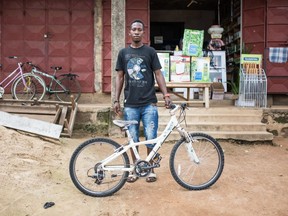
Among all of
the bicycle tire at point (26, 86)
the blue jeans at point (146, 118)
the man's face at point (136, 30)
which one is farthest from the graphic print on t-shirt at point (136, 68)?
the bicycle tire at point (26, 86)

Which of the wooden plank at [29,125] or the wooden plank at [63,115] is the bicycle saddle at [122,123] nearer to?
the wooden plank at [29,125]

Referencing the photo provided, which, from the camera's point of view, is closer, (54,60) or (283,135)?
(283,135)

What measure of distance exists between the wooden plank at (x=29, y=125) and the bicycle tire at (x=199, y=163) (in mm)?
2972

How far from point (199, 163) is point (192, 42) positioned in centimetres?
357

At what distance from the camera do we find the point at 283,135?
725 cm

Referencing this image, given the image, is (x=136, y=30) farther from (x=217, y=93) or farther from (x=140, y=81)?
(x=217, y=93)

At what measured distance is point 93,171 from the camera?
3803 millimetres

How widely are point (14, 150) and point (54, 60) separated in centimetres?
443

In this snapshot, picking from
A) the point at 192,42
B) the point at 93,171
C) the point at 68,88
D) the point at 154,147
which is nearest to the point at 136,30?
the point at 154,147

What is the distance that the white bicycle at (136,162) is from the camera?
3693 millimetres

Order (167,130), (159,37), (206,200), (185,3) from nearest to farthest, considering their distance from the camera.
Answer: (206,200)
(167,130)
(185,3)
(159,37)

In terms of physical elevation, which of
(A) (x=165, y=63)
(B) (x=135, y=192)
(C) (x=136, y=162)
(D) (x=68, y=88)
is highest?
(A) (x=165, y=63)

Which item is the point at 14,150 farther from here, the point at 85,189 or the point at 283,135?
the point at 283,135

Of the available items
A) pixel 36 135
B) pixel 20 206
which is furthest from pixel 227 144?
pixel 20 206
